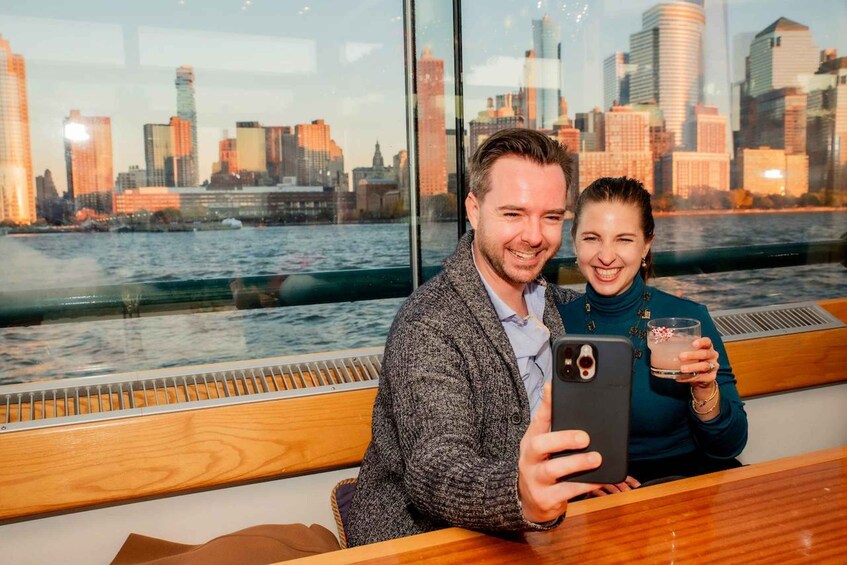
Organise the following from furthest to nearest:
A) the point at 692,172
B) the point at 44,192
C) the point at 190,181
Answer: the point at 692,172 → the point at 190,181 → the point at 44,192

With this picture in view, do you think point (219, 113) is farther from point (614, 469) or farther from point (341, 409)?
point (614, 469)

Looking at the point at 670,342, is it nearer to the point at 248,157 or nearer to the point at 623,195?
the point at 623,195

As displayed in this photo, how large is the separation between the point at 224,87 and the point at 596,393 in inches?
139

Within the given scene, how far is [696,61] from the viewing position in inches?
421

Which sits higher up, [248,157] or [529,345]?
[248,157]

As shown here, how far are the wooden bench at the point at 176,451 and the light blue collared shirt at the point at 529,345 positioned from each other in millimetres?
529

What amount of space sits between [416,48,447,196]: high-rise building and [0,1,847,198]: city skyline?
0.10 feet

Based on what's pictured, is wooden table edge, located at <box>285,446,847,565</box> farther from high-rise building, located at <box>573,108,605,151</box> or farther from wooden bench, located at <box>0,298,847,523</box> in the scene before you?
high-rise building, located at <box>573,108,605,151</box>

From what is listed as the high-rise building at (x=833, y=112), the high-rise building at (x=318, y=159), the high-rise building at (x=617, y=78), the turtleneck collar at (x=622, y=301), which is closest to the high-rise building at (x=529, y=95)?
the high-rise building at (x=318, y=159)

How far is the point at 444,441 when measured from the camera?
2.94ft

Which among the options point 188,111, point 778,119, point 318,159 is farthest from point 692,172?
point 188,111

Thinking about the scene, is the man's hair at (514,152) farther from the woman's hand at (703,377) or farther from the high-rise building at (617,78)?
the high-rise building at (617,78)

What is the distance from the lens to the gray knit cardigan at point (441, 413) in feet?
2.79

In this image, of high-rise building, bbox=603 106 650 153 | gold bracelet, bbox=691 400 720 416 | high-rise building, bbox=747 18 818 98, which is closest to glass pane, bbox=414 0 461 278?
gold bracelet, bbox=691 400 720 416
